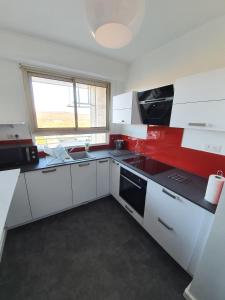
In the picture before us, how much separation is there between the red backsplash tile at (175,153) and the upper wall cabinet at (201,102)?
16.8 inches

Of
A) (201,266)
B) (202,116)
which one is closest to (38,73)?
(202,116)

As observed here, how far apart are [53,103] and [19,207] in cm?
162

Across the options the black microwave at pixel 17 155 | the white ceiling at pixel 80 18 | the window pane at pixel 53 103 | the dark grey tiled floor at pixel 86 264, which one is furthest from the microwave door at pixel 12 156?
the white ceiling at pixel 80 18

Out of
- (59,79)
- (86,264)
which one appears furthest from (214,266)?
(59,79)

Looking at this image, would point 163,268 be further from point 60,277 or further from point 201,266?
point 60,277

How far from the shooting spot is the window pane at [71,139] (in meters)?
2.29

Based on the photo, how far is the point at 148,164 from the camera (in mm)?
1972

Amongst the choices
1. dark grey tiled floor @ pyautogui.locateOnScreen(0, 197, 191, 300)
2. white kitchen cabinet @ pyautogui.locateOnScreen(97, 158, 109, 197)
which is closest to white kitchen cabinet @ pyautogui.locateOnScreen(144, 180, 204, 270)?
dark grey tiled floor @ pyautogui.locateOnScreen(0, 197, 191, 300)

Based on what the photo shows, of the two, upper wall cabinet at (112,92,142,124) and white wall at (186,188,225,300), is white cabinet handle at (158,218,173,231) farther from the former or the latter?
upper wall cabinet at (112,92,142,124)

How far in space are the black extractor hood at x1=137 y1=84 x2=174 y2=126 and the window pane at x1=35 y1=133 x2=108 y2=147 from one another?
1185mm

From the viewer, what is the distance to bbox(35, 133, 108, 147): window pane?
2.29 metres

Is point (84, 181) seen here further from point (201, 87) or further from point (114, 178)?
point (201, 87)

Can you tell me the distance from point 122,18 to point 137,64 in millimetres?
1915

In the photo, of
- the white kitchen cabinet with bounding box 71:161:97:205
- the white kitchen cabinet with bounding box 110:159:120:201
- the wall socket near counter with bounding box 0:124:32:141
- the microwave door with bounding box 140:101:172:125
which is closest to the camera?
the microwave door with bounding box 140:101:172:125
